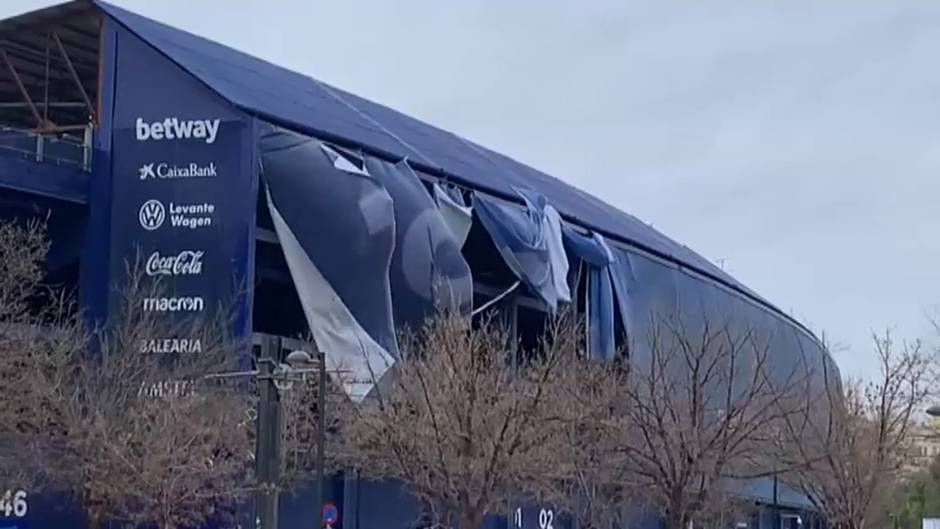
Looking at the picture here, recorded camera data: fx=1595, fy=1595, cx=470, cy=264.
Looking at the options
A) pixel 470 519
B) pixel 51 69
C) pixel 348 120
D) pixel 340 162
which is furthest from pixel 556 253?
pixel 470 519

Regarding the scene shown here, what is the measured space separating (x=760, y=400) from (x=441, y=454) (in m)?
12.2

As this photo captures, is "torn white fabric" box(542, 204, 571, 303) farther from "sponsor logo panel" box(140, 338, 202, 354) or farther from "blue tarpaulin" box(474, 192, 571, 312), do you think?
"sponsor logo panel" box(140, 338, 202, 354)

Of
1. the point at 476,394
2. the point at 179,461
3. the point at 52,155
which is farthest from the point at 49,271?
the point at 476,394

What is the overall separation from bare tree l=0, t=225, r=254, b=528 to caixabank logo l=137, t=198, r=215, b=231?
3.17 meters

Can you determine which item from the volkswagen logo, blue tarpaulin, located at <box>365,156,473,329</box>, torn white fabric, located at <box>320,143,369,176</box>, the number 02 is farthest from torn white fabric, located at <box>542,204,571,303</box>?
the volkswagen logo

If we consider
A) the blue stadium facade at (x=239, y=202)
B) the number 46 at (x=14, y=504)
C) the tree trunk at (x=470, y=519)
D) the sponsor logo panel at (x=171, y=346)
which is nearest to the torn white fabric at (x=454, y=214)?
the blue stadium facade at (x=239, y=202)

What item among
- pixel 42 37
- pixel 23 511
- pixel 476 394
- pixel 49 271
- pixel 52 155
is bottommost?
pixel 23 511

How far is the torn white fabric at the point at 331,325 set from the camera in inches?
1446

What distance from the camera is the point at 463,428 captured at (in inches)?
1206

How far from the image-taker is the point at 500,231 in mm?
44031

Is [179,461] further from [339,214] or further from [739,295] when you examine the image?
[739,295]

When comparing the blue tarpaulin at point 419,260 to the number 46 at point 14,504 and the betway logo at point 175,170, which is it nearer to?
the betway logo at point 175,170

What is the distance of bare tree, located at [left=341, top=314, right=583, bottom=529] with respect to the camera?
3058 cm

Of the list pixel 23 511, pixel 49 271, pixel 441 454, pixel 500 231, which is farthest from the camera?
pixel 500 231
